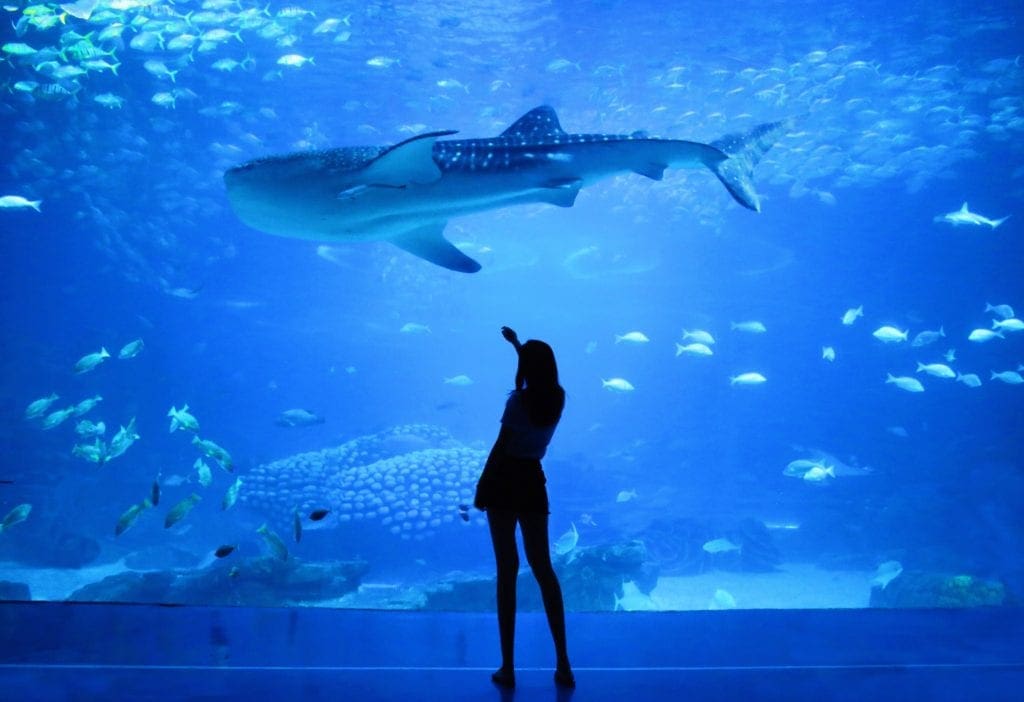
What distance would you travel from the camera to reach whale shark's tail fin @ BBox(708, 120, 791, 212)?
392 cm

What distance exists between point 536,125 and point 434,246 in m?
1.01

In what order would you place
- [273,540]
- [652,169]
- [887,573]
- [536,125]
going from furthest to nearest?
1. [887,573]
2. [273,540]
3. [536,125]
4. [652,169]

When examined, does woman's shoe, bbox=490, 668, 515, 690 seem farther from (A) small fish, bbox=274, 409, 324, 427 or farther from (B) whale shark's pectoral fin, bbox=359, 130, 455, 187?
(A) small fish, bbox=274, 409, 324, 427

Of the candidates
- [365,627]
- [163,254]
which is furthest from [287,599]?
[163,254]

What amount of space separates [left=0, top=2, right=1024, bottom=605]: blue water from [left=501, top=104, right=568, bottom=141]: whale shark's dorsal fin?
318 inches

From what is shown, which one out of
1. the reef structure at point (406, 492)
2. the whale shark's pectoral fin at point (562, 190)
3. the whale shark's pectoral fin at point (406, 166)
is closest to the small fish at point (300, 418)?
the reef structure at point (406, 492)

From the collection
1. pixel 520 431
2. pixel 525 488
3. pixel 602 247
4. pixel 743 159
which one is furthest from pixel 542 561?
pixel 602 247

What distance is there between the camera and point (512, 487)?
2.40 metres

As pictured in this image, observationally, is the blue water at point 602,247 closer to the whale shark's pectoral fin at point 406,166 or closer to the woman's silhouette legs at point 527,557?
the whale shark's pectoral fin at point 406,166

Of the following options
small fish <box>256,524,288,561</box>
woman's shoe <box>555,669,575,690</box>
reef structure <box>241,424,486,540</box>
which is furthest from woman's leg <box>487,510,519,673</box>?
reef structure <box>241,424,486,540</box>

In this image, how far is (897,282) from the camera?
32094 millimetres

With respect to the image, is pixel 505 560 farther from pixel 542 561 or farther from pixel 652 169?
pixel 652 169

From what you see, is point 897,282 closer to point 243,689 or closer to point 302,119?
point 302,119

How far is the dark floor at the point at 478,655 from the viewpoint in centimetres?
247
